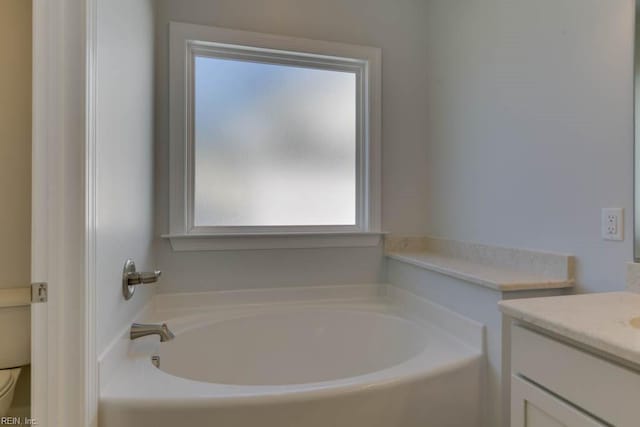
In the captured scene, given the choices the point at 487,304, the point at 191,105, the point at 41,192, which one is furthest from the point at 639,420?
the point at 191,105

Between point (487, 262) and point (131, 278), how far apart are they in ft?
5.46

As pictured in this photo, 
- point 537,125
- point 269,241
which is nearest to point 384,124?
point 537,125

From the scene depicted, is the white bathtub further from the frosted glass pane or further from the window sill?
the frosted glass pane

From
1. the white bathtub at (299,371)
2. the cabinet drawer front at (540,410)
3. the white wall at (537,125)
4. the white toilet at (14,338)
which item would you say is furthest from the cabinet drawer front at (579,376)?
the white toilet at (14,338)

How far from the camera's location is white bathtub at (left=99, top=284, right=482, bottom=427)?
1.13 meters

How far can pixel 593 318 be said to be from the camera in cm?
91

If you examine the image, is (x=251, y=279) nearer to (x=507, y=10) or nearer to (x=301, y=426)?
(x=301, y=426)

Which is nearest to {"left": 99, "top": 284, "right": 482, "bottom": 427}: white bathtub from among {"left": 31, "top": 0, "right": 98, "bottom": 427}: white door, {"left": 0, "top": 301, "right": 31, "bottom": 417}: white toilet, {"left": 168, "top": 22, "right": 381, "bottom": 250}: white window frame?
{"left": 31, "top": 0, "right": 98, "bottom": 427}: white door

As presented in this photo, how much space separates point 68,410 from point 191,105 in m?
1.57

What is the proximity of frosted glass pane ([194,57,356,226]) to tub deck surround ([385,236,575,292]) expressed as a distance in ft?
1.56

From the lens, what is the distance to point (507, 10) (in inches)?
69.2

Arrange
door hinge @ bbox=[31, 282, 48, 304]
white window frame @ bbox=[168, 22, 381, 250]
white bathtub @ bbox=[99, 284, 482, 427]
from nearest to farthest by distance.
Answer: door hinge @ bbox=[31, 282, 48, 304] < white bathtub @ bbox=[99, 284, 482, 427] < white window frame @ bbox=[168, 22, 381, 250]

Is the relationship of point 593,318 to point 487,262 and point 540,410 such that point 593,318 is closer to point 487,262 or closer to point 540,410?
point 540,410

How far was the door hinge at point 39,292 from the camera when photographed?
3.21 feet
